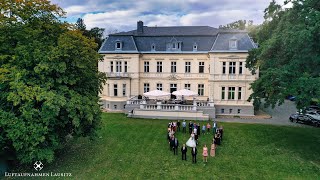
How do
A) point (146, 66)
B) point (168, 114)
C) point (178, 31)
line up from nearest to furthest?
point (168, 114) → point (146, 66) → point (178, 31)

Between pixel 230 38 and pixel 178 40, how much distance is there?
672cm

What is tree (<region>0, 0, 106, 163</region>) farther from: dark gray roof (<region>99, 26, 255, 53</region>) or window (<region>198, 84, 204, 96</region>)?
window (<region>198, 84, 204, 96</region>)

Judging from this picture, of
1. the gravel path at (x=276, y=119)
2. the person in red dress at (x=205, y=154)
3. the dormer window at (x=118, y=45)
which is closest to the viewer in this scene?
the person in red dress at (x=205, y=154)

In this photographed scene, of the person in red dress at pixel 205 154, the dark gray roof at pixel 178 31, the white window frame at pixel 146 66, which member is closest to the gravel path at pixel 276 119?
the dark gray roof at pixel 178 31

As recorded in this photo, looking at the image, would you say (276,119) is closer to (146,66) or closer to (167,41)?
(167,41)

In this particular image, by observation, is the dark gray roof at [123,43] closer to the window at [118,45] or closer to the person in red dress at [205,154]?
the window at [118,45]

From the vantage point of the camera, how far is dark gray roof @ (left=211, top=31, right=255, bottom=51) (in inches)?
1266

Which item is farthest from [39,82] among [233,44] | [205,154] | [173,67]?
[233,44]

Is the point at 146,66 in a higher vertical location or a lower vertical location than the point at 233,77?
higher

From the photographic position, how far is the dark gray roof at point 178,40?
34344 millimetres

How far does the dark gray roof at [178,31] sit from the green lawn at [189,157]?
15145 millimetres

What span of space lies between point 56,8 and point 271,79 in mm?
15625

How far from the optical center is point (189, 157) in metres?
18.1

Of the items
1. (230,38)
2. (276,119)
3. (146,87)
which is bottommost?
(276,119)
